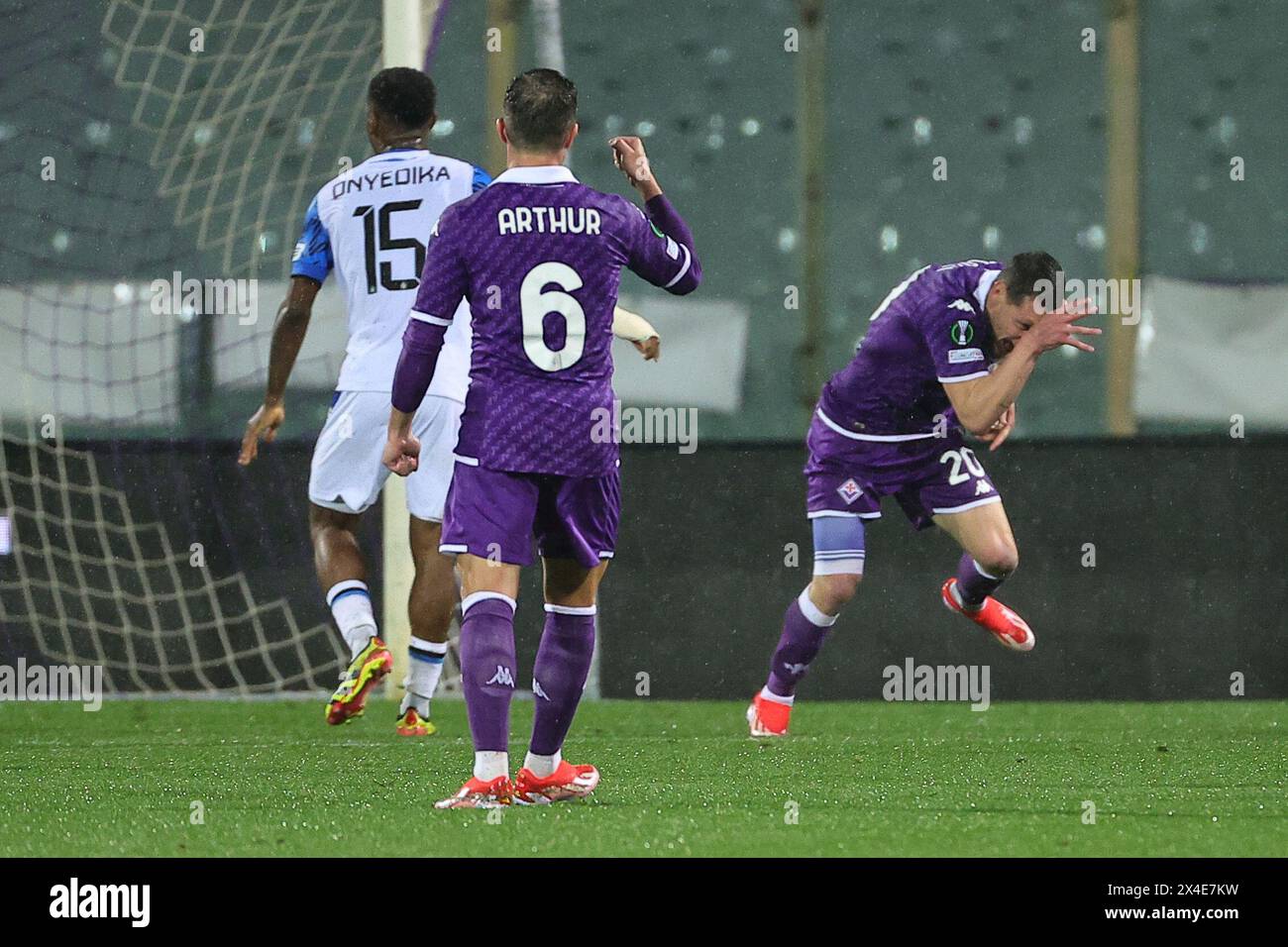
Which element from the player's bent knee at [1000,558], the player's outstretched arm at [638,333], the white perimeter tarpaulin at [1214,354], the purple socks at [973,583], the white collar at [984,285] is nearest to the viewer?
the player's outstretched arm at [638,333]

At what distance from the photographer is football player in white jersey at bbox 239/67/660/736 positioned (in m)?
5.91

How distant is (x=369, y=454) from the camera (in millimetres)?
5941

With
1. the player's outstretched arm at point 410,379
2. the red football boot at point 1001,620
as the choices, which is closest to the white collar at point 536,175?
the player's outstretched arm at point 410,379

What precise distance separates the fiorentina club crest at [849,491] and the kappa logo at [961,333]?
677mm

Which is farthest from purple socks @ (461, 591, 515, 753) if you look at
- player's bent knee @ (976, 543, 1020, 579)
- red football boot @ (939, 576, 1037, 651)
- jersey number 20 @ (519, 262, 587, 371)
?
red football boot @ (939, 576, 1037, 651)

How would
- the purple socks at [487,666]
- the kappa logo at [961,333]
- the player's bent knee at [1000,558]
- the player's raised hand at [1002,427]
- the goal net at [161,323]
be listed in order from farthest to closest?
the goal net at [161,323], the player's bent knee at [1000,558], the player's raised hand at [1002,427], the kappa logo at [961,333], the purple socks at [487,666]

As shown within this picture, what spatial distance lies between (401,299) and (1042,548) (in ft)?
10.3

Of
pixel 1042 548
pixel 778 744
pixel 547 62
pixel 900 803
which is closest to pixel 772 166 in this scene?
pixel 547 62

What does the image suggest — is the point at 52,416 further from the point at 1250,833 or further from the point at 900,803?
the point at 1250,833

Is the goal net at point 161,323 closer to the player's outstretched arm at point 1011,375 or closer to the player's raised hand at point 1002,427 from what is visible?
the player's raised hand at point 1002,427

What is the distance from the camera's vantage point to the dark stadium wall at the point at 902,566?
8023 mm

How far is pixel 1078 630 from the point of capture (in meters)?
8.07

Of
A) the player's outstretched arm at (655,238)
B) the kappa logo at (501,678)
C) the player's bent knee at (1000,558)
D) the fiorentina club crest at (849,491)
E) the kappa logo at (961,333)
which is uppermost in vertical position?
the player's outstretched arm at (655,238)

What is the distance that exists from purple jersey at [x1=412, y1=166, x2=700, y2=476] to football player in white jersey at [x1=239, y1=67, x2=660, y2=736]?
5.34 ft
